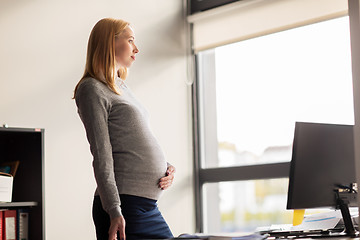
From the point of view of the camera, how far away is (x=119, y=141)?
79.6 inches

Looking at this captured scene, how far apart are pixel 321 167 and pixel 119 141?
0.73m

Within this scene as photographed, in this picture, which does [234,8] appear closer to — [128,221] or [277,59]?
[277,59]

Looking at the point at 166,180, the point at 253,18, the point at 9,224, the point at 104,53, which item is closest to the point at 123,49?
the point at 104,53

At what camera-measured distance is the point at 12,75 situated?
3184 mm

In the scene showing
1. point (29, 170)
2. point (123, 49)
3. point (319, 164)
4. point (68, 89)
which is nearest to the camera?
point (319, 164)

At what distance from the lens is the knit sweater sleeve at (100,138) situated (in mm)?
1895

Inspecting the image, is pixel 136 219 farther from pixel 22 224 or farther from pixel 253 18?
pixel 253 18

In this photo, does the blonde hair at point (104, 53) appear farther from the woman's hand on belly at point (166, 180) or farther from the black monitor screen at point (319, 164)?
the black monitor screen at point (319, 164)

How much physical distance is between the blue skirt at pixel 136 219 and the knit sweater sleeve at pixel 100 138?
0.09 m

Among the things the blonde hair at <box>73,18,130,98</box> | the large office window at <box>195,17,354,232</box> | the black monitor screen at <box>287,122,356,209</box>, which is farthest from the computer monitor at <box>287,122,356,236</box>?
the large office window at <box>195,17,354,232</box>

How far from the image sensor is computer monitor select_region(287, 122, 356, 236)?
6.20ft

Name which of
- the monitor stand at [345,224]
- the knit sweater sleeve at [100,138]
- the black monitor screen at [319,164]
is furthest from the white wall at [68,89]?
the black monitor screen at [319,164]

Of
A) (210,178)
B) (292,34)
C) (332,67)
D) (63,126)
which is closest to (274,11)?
(292,34)

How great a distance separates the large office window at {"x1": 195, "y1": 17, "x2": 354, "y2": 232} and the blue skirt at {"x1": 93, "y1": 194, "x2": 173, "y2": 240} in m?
1.79
